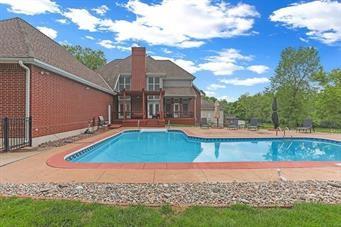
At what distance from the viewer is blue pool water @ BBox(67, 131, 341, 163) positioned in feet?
35.3

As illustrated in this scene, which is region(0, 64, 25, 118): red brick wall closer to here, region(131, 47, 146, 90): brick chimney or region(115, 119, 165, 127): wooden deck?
region(115, 119, 165, 127): wooden deck

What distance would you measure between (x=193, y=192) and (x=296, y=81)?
32.4m

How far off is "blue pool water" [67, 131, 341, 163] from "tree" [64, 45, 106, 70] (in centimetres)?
2997

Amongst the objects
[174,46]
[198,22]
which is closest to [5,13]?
[198,22]

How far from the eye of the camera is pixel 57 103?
13.7 meters

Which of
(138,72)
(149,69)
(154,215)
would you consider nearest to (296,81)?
(149,69)

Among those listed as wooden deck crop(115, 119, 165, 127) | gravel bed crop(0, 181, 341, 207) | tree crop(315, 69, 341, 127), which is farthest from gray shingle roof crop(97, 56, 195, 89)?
gravel bed crop(0, 181, 341, 207)

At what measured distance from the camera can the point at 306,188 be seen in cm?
528

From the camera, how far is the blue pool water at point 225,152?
35.3 feet

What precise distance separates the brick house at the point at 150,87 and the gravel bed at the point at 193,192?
2288 centimetres

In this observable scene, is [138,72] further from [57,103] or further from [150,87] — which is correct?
[57,103]

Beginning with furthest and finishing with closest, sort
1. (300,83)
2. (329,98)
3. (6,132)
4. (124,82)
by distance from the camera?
(300,83) < (124,82) < (329,98) < (6,132)

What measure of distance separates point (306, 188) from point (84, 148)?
28.2ft

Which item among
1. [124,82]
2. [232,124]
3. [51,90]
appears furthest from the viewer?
[124,82]
